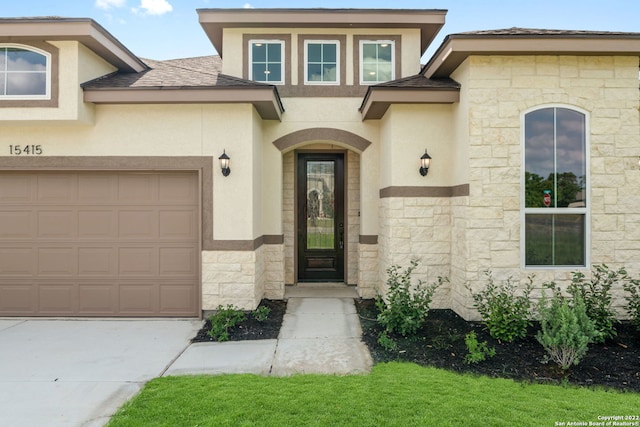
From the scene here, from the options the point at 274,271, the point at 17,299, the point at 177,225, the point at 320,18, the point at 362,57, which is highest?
the point at 320,18

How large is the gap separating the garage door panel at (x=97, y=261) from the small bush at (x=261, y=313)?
2617mm

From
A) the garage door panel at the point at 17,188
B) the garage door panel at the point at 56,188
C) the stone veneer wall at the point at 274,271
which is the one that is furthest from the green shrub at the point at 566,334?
the garage door panel at the point at 17,188

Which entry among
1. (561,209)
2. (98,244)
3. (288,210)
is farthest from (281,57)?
(561,209)

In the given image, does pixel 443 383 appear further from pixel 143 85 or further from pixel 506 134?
pixel 143 85

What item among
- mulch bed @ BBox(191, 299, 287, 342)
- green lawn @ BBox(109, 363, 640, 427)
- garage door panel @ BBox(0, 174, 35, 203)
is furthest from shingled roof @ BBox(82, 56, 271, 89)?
green lawn @ BBox(109, 363, 640, 427)

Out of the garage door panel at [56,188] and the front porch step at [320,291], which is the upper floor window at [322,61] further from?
the garage door panel at [56,188]

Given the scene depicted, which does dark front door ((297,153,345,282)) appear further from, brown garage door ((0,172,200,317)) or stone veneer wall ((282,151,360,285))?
brown garage door ((0,172,200,317))

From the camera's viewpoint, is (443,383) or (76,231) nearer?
(443,383)

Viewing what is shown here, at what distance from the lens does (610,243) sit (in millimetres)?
6082

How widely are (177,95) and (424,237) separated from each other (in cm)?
494

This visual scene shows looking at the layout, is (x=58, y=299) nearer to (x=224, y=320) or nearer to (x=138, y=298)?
(x=138, y=298)

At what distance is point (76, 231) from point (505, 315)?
7.19 m

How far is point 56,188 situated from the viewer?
22.4ft

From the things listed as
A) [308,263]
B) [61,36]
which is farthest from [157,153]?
[308,263]
